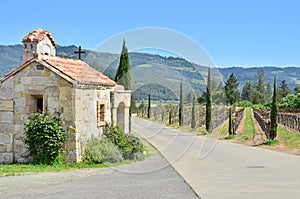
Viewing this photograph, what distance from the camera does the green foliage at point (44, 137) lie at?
12.1 metres

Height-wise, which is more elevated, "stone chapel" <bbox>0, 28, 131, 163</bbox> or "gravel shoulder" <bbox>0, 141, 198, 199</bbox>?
"stone chapel" <bbox>0, 28, 131, 163</bbox>

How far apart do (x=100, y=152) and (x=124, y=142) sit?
1455 millimetres

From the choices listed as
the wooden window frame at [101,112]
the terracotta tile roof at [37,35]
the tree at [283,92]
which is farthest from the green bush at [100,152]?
the tree at [283,92]

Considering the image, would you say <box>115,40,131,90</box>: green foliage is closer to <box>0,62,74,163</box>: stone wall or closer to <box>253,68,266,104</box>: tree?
<box>0,62,74,163</box>: stone wall

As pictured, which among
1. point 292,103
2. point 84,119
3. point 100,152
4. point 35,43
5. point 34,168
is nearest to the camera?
point 34,168

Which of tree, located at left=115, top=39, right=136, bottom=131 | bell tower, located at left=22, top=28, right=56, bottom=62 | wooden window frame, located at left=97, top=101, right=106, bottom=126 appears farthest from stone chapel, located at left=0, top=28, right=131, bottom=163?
tree, located at left=115, top=39, right=136, bottom=131

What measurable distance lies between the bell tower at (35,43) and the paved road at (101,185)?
522cm

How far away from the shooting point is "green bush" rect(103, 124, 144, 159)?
1396 cm

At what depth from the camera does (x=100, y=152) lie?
12984 millimetres

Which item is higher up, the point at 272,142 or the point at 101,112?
the point at 101,112

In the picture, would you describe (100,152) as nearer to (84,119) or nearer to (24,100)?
(84,119)

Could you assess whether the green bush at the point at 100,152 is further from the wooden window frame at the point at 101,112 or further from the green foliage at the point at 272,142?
the green foliage at the point at 272,142


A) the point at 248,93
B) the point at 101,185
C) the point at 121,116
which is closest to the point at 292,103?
the point at 121,116

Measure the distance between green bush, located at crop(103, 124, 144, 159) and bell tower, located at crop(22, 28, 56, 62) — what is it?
12.6 feet
